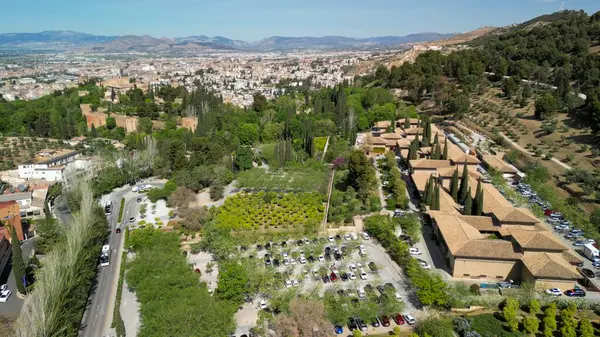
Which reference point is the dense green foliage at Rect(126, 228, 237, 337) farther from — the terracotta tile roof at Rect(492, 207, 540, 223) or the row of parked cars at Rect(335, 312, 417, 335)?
the terracotta tile roof at Rect(492, 207, 540, 223)

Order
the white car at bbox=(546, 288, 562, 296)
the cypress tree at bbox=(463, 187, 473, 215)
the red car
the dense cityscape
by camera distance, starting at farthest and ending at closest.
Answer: the cypress tree at bbox=(463, 187, 473, 215), the white car at bbox=(546, 288, 562, 296), the dense cityscape, the red car

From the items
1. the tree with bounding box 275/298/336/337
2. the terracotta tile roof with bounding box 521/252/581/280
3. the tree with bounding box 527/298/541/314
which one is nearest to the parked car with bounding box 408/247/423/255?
the terracotta tile roof with bounding box 521/252/581/280

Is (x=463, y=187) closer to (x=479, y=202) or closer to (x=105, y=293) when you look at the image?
(x=479, y=202)

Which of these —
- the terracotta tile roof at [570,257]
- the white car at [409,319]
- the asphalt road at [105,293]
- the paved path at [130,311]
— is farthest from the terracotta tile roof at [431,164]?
the paved path at [130,311]

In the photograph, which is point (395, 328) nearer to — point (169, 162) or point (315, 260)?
point (315, 260)

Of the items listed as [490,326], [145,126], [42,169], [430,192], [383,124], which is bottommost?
[490,326]

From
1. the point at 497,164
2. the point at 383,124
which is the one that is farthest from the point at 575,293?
the point at 383,124

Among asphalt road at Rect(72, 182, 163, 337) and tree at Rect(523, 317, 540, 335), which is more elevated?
tree at Rect(523, 317, 540, 335)
